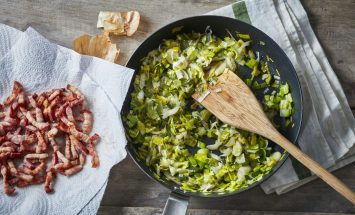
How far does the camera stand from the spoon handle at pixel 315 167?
1.38m

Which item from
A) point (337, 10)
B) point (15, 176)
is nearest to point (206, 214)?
point (15, 176)

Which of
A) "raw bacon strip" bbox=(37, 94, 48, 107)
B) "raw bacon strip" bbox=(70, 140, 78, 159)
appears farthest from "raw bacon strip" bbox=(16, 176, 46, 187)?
"raw bacon strip" bbox=(37, 94, 48, 107)

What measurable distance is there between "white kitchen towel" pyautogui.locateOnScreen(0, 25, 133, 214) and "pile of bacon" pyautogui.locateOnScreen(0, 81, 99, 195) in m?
0.03

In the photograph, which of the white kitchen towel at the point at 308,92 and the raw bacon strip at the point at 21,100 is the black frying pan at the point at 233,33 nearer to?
the white kitchen towel at the point at 308,92

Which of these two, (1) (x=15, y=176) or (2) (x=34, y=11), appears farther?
(2) (x=34, y=11)

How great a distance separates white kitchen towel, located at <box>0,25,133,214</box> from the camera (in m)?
1.52

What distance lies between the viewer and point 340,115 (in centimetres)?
160

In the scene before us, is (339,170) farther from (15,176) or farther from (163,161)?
(15,176)

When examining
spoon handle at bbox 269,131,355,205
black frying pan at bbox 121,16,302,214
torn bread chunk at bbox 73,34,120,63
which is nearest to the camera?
spoon handle at bbox 269,131,355,205

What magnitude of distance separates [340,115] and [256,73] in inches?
12.3

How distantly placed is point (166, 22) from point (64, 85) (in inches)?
16.1

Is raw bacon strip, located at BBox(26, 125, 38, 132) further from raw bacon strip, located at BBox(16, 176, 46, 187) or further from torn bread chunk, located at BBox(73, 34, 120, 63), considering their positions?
torn bread chunk, located at BBox(73, 34, 120, 63)

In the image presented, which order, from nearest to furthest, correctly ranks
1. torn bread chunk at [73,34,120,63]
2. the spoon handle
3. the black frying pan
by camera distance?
the spoon handle < the black frying pan < torn bread chunk at [73,34,120,63]

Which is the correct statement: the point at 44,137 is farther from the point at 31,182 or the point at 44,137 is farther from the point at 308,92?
the point at 308,92
